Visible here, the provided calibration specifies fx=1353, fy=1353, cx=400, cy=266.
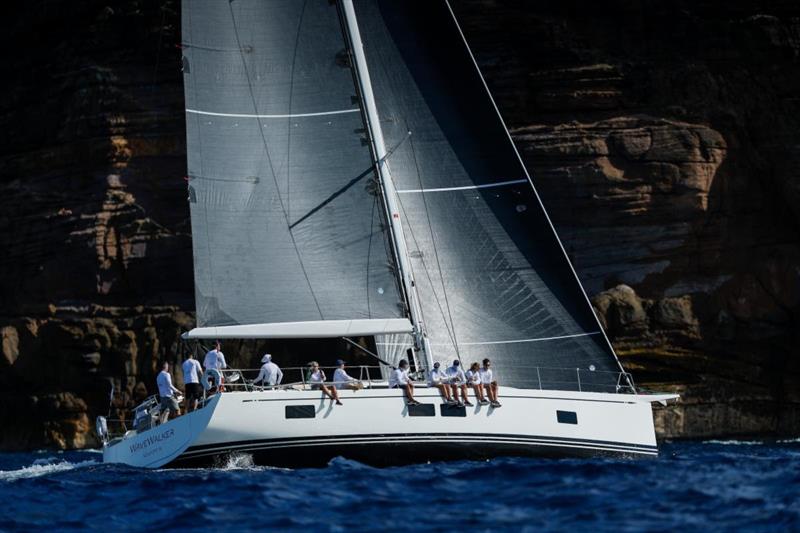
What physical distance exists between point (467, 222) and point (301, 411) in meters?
4.66

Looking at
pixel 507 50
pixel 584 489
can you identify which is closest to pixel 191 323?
pixel 507 50

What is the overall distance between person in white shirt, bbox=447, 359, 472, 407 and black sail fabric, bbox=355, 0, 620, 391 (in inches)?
56.1

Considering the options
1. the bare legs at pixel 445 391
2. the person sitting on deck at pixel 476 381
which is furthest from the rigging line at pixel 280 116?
the bare legs at pixel 445 391

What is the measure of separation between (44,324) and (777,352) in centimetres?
1941

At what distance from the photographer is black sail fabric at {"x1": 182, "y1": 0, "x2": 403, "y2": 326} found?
21.0 metres

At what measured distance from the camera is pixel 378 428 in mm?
18906

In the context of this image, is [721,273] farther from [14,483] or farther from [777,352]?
[14,483]

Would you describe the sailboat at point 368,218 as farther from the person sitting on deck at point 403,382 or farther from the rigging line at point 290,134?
the person sitting on deck at point 403,382

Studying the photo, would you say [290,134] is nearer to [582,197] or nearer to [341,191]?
[341,191]

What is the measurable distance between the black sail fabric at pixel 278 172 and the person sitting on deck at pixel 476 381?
1973 millimetres

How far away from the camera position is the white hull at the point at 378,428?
18797 mm

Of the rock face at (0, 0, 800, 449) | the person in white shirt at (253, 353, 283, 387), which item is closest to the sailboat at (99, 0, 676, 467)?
the person in white shirt at (253, 353, 283, 387)

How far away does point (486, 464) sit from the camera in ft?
59.4

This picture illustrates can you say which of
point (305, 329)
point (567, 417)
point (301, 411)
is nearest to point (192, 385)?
point (305, 329)
